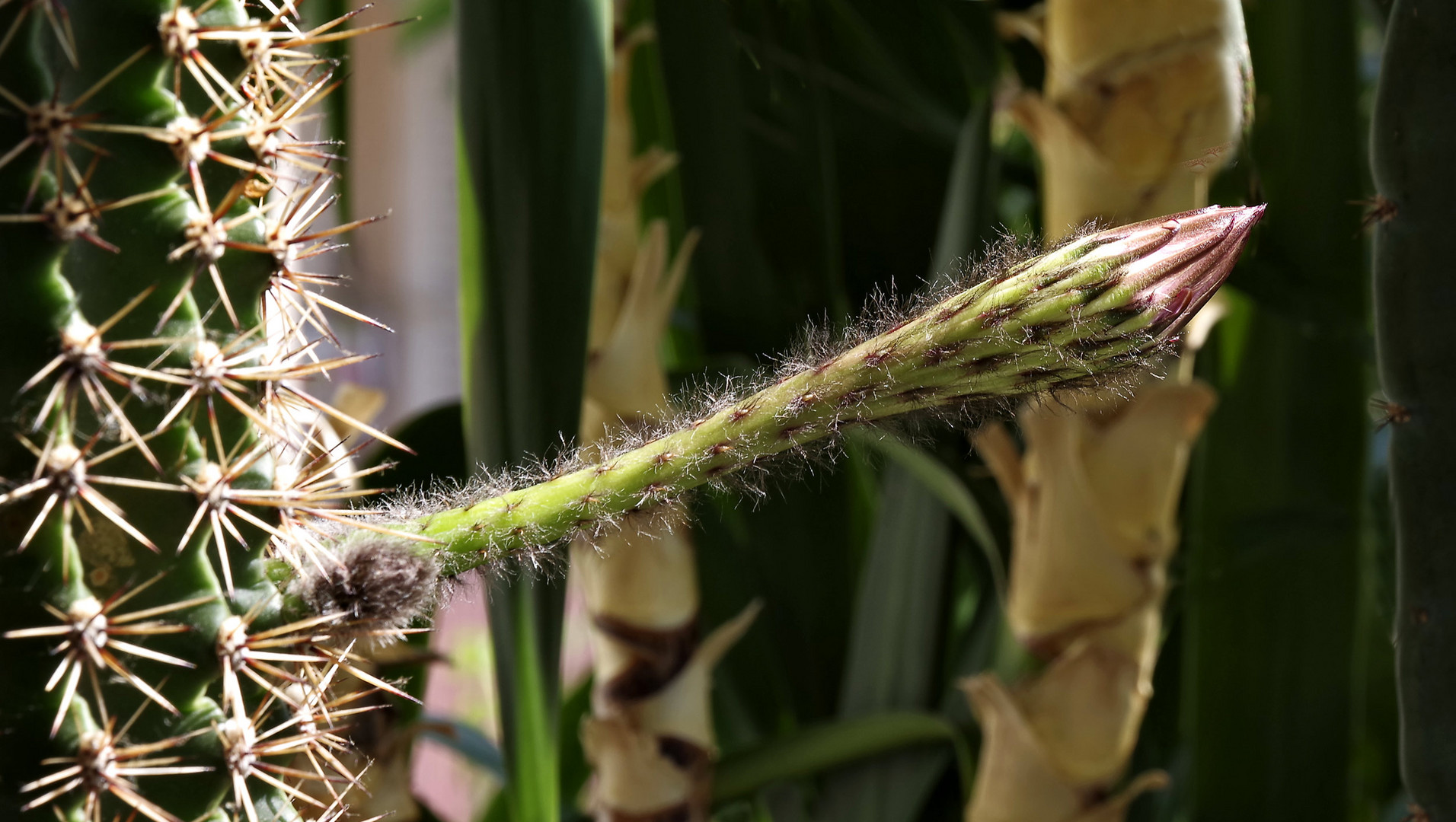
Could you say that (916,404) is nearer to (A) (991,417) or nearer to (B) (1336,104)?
(A) (991,417)

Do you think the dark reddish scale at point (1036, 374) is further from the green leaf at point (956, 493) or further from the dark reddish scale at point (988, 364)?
the green leaf at point (956, 493)

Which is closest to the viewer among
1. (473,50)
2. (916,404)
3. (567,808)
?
(916,404)

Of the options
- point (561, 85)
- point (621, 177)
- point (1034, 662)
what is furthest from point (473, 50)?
point (1034, 662)

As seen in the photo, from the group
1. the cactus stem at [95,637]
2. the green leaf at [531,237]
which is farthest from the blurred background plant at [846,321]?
the cactus stem at [95,637]

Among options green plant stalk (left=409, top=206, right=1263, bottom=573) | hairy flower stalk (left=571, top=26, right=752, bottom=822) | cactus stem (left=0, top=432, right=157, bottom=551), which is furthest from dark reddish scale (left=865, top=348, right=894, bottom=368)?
hairy flower stalk (left=571, top=26, right=752, bottom=822)

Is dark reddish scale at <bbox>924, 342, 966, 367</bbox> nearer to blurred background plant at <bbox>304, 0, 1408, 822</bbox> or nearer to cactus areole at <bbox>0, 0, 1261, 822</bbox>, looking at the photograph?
cactus areole at <bbox>0, 0, 1261, 822</bbox>

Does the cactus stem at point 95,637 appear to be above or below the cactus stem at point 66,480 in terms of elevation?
below

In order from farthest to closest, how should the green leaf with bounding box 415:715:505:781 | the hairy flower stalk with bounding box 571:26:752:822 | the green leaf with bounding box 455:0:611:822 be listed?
the green leaf with bounding box 415:715:505:781
the hairy flower stalk with bounding box 571:26:752:822
the green leaf with bounding box 455:0:611:822

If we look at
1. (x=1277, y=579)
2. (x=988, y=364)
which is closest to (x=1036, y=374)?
(x=988, y=364)
